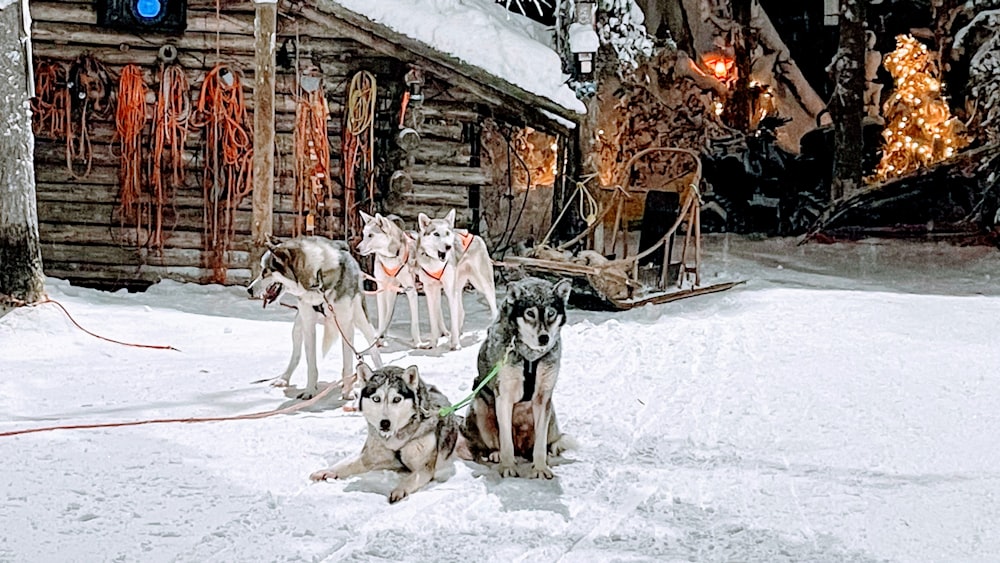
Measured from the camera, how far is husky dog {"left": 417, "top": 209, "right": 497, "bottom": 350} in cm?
834

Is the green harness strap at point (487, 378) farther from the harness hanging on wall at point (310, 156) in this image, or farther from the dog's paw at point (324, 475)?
the harness hanging on wall at point (310, 156)

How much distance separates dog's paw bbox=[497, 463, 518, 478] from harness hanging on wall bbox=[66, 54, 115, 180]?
8938 mm

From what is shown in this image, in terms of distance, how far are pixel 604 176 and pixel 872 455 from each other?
31.0 feet

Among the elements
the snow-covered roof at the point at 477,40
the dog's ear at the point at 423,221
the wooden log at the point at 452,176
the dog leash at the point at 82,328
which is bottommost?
the dog leash at the point at 82,328

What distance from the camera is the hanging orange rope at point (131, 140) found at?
39.1 ft

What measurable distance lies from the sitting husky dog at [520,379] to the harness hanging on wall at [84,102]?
28.4 ft

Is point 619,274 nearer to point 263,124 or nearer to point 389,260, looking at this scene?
point 389,260

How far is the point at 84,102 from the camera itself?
12.0 m

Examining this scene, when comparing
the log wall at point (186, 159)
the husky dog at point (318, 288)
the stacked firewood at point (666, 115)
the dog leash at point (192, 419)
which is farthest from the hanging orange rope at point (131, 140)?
the stacked firewood at point (666, 115)

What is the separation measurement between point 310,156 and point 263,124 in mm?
1278

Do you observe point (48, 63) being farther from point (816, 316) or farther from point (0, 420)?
point (816, 316)

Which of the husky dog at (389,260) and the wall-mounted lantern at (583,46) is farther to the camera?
the wall-mounted lantern at (583,46)

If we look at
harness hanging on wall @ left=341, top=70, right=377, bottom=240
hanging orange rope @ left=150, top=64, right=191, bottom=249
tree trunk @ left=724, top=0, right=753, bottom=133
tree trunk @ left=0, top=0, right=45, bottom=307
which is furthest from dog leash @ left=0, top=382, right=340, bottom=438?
tree trunk @ left=724, top=0, right=753, bottom=133

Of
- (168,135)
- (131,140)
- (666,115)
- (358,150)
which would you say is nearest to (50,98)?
(131,140)
